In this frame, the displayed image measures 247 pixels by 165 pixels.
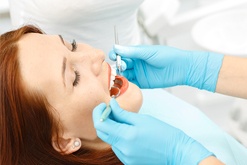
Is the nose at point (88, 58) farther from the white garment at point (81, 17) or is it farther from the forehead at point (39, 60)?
the white garment at point (81, 17)

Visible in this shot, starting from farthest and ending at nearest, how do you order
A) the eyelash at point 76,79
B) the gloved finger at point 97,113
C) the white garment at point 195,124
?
the white garment at point 195,124
the eyelash at point 76,79
the gloved finger at point 97,113

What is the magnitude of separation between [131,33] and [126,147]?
2.78ft

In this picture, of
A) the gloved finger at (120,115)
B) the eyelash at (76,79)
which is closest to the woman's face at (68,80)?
the eyelash at (76,79)

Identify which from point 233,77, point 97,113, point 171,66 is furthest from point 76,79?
point 233,77

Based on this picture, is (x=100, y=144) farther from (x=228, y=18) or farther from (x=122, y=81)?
(x=228, y=18)

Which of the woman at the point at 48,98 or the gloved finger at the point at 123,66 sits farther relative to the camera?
the gloved finger at the point at 123,66

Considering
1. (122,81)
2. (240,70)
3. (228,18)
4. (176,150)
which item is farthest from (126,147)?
(228,18)

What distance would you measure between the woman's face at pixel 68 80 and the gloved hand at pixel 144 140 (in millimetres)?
99

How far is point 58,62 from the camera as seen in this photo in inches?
44.1

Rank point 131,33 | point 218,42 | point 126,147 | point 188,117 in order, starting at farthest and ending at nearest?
point 218,42
point 131,33
point 188,117
point 126,147

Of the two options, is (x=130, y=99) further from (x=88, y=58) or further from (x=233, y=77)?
(x=233, y=77)

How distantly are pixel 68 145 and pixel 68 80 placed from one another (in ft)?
0.71

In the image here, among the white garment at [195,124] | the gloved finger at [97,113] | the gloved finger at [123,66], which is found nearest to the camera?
the gloved finger at [97,113]

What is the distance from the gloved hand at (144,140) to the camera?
1.06 meters
